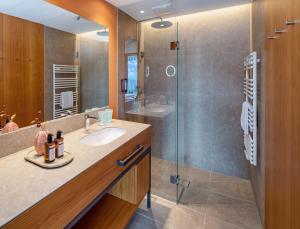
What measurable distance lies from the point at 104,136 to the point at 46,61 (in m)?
0.87

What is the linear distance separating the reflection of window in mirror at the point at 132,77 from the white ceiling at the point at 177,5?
587 mm

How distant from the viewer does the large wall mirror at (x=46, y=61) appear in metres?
1.30

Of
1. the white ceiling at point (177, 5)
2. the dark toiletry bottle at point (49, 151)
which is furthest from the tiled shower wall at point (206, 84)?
the dark toiletry bottle at point (49, 151)

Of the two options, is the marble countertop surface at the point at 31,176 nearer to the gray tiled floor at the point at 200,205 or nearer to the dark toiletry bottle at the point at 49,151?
the dark toiletry bottle at the point at 49,151

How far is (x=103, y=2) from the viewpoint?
7.06 feet

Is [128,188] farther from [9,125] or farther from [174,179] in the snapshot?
[9,125]

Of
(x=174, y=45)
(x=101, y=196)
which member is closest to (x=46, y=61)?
(x=101, y=196)

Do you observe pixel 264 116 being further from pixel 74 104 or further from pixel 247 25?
pixel 74 104

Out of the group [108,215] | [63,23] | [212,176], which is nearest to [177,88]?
[212,176]

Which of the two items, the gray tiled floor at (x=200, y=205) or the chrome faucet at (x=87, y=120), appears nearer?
the gray tiled floor at (x=200, y=205)

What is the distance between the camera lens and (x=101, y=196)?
4.05 ft

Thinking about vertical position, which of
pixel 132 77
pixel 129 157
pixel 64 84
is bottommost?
pixel 129 157

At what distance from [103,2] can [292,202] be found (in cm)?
245

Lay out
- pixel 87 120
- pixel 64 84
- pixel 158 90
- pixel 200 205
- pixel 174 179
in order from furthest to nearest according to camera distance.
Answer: pixel 158 90 → pixel 174 179 → pixel 200 205 → pixel 87 120 → pixel 64 84
